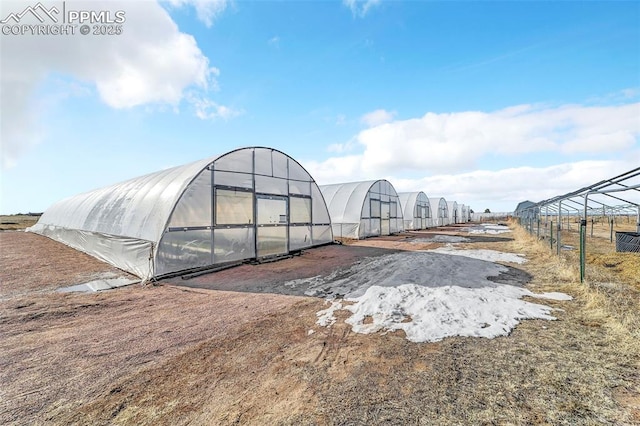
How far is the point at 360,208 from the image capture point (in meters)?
19.4

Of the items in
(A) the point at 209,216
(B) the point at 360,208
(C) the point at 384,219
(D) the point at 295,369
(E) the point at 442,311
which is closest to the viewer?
(D) the point at 295,369

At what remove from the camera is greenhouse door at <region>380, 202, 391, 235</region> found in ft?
71.8

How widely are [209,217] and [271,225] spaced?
9.45 ft

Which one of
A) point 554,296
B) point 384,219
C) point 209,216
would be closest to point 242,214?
point 209,216

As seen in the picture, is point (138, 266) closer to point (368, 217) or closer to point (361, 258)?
point (361, 258)

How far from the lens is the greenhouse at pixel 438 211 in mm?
37438

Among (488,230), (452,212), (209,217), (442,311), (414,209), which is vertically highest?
(414,209)

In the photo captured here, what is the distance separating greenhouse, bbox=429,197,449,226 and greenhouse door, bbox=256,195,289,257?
28.5m

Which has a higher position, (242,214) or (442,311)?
(242,214)

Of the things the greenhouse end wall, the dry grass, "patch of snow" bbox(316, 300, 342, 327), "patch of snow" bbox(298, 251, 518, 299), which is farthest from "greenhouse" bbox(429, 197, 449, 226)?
the dry grass

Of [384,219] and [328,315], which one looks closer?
[328,315]

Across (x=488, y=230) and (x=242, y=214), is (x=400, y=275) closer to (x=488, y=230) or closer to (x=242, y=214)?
(x=242, y=214)

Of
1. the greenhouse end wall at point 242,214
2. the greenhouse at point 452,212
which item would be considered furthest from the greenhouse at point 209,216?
the greenhouse at point 452,212

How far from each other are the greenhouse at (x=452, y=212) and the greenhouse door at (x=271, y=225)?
38.4 m
